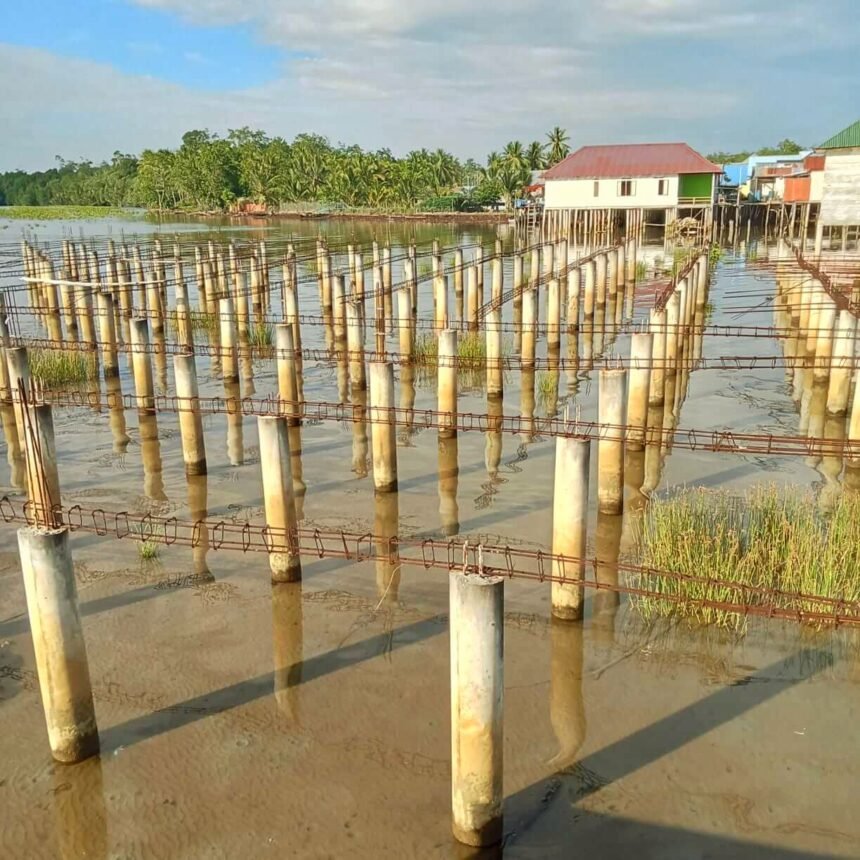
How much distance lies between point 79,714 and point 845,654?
692 cm

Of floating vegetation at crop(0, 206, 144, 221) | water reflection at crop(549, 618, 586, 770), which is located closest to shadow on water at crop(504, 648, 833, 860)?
water reflection at crop(549, 618, 586, 770)

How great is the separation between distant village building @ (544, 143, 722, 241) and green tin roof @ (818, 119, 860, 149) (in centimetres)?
A: 934

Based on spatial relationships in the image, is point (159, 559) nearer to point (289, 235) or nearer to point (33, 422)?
point (33, 422)

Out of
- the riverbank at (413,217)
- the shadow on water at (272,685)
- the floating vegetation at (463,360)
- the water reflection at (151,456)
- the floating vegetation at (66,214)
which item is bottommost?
the shadow on water at (272,685)

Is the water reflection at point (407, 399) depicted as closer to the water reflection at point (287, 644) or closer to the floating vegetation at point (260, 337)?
the floating vegetation at point (260, 337)

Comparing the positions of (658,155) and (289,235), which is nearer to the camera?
(658,155)

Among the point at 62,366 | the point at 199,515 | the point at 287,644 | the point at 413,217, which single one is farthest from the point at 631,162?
the point at 287,644

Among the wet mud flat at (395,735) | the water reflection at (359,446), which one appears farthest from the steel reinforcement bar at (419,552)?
the water reflection at (359,446)

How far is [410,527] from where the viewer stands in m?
11.6

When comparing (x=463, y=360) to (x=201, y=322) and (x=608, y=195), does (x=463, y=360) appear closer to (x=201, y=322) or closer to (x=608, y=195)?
(x=201, y=322)

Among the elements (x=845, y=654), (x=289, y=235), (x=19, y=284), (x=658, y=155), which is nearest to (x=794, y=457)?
(x=845, y=654)

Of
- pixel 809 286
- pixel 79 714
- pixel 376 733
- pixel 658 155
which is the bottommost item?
pixel 376 733

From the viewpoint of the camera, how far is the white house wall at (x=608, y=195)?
161 ft

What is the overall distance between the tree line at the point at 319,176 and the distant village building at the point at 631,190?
25.2 metres
